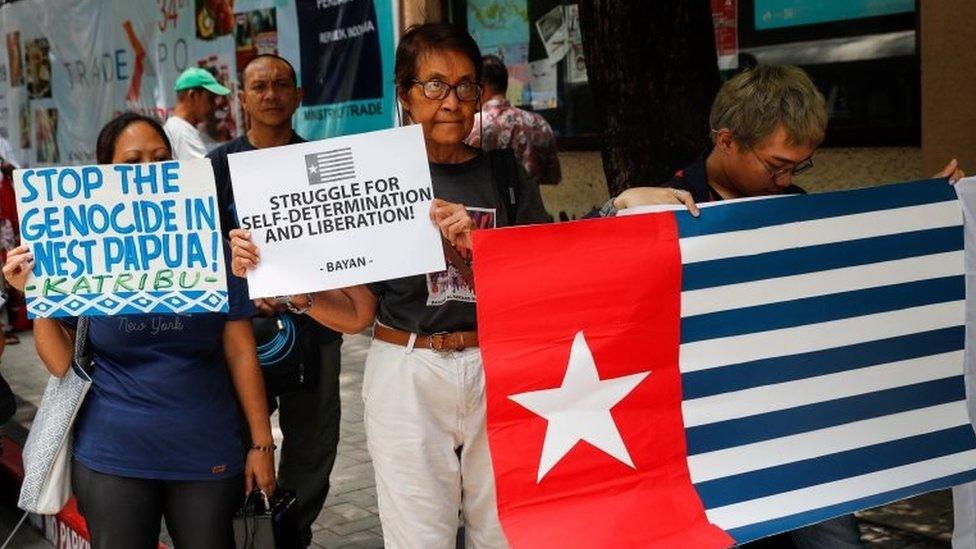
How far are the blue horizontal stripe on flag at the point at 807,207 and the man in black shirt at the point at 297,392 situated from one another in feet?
7.17

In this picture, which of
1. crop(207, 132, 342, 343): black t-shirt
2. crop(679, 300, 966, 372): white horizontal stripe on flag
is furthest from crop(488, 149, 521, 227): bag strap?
crop(207, 132, 342, 343): black t-shirt

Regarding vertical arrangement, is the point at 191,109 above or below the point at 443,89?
below

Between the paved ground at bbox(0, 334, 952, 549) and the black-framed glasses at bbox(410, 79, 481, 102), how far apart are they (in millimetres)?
2854

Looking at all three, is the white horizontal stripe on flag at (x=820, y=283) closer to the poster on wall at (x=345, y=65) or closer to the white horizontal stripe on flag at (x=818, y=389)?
the white horizontal stripe on flag at (x=818, y=389)

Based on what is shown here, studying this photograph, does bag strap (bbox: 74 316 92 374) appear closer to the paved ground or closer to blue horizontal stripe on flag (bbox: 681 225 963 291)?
blue horizontal stripe on flag (bbox: 681 225 963 291)

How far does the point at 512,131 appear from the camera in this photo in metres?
7.01

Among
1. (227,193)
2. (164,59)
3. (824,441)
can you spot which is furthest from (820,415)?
(164,59)

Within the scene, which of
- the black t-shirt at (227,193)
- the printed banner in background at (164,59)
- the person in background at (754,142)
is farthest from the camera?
the printed banner in background at (164,59)

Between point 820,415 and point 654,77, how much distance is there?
1859 mm

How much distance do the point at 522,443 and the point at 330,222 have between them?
0.75 metres

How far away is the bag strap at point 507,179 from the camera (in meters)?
3.29

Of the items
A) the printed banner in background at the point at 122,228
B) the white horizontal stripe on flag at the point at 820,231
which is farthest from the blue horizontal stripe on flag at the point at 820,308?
the printed banner in background at the point at 122,228

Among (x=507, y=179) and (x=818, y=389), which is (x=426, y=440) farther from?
(x=818, y=389)

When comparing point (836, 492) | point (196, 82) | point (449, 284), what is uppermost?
point (196, 82)
